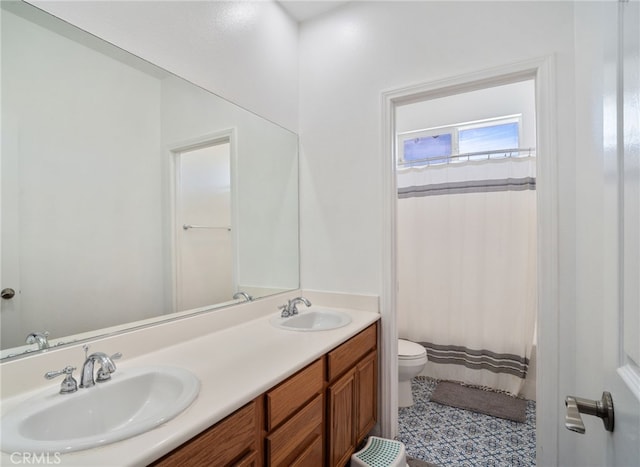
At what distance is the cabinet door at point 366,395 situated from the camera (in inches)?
63.9

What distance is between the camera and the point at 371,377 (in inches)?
70.1

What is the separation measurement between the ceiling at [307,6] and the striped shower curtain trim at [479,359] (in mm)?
2679

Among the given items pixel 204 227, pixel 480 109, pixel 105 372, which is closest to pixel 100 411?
pixel 105 372

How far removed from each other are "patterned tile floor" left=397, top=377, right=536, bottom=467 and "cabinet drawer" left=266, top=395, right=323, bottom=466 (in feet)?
2.95

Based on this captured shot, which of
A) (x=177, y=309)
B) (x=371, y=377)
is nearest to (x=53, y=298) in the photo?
(x=177, y=309)

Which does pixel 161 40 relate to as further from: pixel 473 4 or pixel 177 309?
pixel 473 4

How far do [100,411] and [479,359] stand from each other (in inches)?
101

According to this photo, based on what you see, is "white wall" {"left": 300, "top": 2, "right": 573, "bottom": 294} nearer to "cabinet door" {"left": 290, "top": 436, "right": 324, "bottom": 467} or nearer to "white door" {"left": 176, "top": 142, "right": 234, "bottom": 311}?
"white door" {"left": 176, "top": 142, "right": 234, "bottom": 311}

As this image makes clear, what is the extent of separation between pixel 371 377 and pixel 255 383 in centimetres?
103

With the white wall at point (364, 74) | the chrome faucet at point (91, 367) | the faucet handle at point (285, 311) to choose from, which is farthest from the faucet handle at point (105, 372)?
the white wall at point (364, 74)

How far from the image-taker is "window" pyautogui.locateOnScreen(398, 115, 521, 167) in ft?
8.96

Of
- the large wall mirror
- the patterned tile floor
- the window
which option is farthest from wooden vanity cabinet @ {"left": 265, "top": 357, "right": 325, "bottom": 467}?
the window

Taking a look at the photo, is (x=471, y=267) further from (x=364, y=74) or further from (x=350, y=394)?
(x=364, y=74)

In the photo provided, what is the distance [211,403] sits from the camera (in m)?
0.82
